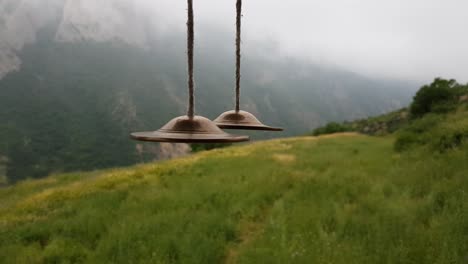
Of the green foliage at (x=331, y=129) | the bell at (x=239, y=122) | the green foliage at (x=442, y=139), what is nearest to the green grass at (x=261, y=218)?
the green foliage at (x=442, y=139)

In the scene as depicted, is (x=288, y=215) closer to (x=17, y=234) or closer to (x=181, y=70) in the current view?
(x=17, y=234)

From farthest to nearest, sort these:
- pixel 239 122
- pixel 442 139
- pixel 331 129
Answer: pixel 331 129, pixel 442 139, pixel 239 122

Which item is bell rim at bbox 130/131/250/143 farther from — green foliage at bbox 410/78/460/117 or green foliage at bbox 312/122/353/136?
green foliage at bbox 312/122/353/136

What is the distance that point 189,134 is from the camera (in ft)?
7.84

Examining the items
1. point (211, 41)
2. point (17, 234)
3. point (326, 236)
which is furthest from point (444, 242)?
point (211, 41)

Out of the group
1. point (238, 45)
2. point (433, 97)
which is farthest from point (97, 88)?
point (238, 45)

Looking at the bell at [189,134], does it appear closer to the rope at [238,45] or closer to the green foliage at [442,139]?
the rope at [238,45]

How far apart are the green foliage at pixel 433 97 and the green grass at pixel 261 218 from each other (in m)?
23.4

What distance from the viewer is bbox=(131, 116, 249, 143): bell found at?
225 cm

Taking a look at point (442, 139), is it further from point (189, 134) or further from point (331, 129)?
point (331, 129)

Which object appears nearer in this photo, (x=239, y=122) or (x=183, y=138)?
(x=183, y=138)

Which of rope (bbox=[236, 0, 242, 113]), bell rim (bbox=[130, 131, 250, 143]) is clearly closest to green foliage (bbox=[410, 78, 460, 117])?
rope (bbox=[236, 0, 242, 113])

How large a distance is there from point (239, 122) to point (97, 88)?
4688 inches

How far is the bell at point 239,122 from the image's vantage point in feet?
11.6
